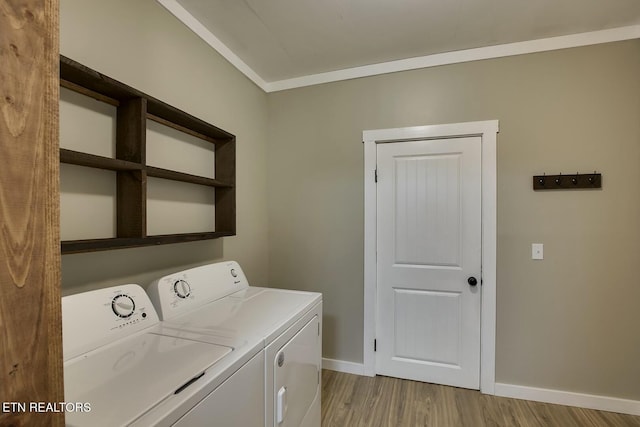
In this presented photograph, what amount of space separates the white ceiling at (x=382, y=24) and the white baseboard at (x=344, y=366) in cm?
247

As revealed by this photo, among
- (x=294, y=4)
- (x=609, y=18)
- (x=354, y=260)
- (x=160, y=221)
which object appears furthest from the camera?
(x=354, y=260)

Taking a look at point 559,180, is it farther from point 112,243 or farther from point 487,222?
point 112,243

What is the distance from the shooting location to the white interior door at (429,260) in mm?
2123

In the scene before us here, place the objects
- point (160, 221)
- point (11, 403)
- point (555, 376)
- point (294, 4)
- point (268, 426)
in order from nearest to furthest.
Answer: point (11, 403)
point (268, 426)
point (160, 221)
point (294, 4)
point (555, 376)

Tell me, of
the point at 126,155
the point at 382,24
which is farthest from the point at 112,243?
the point at 382,24

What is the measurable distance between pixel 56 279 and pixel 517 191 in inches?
94.9

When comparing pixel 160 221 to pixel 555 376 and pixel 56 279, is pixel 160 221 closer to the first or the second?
pixel 56 279

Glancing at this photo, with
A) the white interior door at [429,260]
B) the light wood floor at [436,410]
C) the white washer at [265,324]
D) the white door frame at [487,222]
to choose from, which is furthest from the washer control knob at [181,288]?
the white door frame at [487,222]

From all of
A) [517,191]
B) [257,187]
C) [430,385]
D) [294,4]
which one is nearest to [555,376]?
[430,385]

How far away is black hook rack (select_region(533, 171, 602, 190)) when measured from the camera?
1.88 m

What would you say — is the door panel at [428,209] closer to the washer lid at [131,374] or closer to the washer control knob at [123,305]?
the washer lid at [131,374]

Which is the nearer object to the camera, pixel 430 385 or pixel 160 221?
pixel 160 221

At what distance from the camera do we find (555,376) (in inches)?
77.5

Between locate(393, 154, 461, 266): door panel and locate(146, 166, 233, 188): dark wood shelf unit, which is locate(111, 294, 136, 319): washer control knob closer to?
locate(146, 166, 233, 188): dark wood shelf unit
